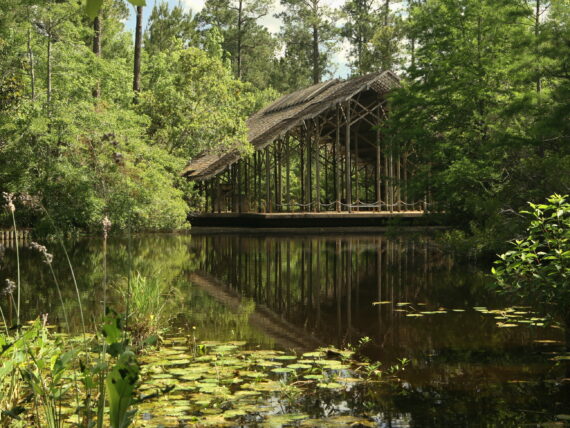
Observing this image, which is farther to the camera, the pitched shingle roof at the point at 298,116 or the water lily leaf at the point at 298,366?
the pitched shingle roof at the point at 298,116

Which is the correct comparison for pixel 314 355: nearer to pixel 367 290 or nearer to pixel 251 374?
pixel 251 374

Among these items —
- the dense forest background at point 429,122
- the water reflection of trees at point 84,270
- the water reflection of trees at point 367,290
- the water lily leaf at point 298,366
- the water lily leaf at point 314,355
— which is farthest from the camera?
the dense forest background at point 429,122

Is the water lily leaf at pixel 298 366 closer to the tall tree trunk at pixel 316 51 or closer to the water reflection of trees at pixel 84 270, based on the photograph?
the water reflection of trees at pixel 84 270

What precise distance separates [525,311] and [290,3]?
4560cm

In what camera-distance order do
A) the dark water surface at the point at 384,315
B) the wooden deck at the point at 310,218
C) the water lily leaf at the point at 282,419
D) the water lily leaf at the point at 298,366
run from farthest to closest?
the wooden deck at the point at 310,218 < the water lily leaf at the point at 298,366 < the dark water surface at the point at 384,315 < the water lily leaf at the point at 282,419

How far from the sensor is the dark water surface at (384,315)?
4.80 meters

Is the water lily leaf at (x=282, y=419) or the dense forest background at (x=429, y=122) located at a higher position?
the dense forest background at (x=429, y=122)

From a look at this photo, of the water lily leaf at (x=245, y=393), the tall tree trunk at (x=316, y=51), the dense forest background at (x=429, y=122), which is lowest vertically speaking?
the water lily leaf at (x=245, y=393)

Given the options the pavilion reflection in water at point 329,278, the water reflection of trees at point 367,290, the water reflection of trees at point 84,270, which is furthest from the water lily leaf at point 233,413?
the pavilion reflection in water at point 329,278

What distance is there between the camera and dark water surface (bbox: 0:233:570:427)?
4.80 m

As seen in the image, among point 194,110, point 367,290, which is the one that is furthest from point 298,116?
point 367,290

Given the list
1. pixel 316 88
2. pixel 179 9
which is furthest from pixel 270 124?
pixel 179 9

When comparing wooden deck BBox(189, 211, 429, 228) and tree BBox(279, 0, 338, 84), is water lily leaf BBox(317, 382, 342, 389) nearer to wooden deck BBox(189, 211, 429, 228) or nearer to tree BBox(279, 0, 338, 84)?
wooden deck BBox(189, 211, 429, 228)

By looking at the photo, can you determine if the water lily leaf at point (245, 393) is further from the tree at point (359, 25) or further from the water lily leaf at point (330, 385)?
the tree at point (359, 25)
